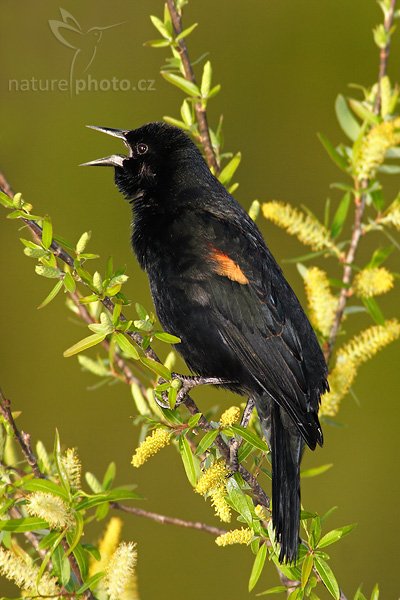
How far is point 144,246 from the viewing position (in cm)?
254

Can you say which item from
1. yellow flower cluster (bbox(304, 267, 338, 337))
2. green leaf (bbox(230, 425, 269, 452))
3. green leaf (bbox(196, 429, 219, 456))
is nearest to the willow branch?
yellow flower cluster (bbox(304, 267, 338, 337))

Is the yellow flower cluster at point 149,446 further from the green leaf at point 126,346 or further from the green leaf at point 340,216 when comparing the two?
the green leaf at point 340,216

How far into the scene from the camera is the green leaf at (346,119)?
8.29 ft

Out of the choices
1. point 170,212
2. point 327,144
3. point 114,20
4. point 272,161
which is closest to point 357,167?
point 327,144

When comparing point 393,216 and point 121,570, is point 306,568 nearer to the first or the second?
point 121,570

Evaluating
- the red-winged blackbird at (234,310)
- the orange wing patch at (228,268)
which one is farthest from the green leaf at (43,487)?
the orange wing patch at (228,268)

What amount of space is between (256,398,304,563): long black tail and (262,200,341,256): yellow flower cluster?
1.57 feet

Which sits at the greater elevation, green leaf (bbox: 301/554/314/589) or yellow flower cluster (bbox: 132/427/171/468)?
yellow flower cluster (bbox: 132/427/171/468)

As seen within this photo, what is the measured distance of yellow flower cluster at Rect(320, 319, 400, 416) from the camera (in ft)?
7.75

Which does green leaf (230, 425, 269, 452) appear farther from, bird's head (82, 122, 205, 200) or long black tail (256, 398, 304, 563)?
bird's head (82, 122, 205, 200)

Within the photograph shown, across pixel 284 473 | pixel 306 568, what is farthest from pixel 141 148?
pixel 306 568

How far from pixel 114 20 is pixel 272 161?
1.17 metres

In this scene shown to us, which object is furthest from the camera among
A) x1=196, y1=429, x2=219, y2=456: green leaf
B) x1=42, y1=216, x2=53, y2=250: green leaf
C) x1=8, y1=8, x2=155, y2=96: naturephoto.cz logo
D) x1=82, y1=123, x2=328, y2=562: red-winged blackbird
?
x1=8, y1=8, x2=155, y2=96: naturephoto.cz logo

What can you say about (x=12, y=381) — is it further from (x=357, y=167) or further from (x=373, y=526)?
(x=357, y=167)
